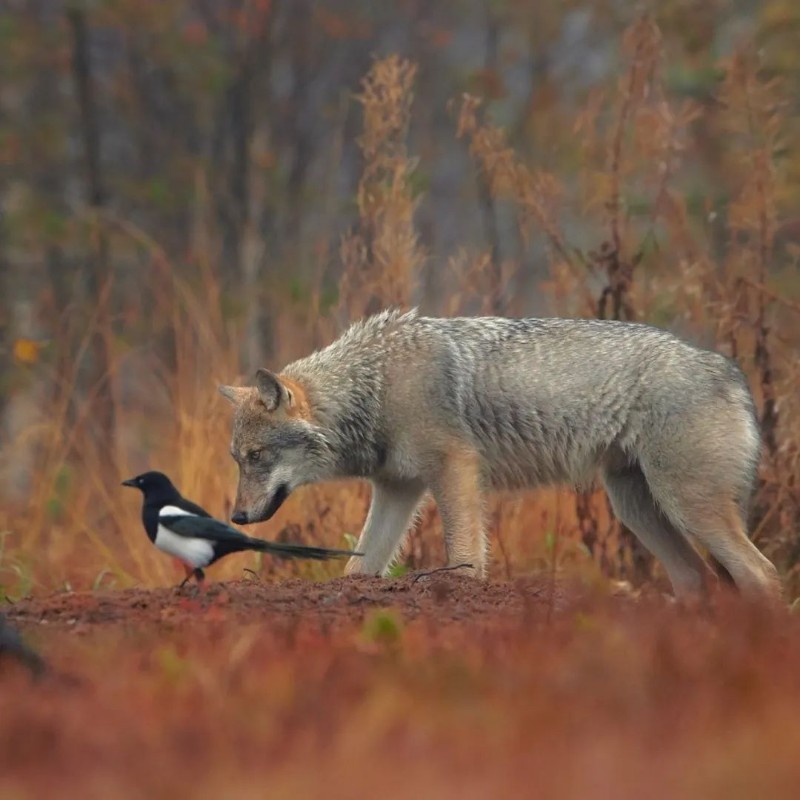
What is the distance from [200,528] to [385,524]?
1.83m

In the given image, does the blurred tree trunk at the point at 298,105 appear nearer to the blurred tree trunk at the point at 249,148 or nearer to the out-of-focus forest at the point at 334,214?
the out-of-focus forest at the point at 334,214

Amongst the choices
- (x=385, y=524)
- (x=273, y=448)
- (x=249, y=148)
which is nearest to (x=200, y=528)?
(x=273, y=448)

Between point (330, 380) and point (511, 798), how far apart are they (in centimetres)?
526

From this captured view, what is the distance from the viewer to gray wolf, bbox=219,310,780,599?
25.2ft

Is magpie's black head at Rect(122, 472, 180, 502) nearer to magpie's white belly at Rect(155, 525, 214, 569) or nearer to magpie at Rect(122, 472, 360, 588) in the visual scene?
magpie at Rect(122, 472, 360, 588)

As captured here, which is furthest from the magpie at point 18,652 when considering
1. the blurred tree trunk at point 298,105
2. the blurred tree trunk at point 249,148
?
the blurred tree trunk at point 298,105

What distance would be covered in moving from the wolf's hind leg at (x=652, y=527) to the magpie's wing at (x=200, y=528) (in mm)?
2421

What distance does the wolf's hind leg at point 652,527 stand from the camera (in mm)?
8070

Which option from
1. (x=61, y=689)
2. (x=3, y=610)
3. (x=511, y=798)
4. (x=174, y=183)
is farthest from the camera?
(x=174, y=183)

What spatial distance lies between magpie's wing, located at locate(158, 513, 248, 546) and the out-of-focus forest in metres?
1.39

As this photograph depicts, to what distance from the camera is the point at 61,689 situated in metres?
4.46

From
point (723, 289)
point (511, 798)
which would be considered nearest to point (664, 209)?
point (723, 289)

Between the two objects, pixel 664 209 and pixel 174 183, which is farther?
pixel 174 183

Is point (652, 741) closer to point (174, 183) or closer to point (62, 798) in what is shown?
point (62, 798)
